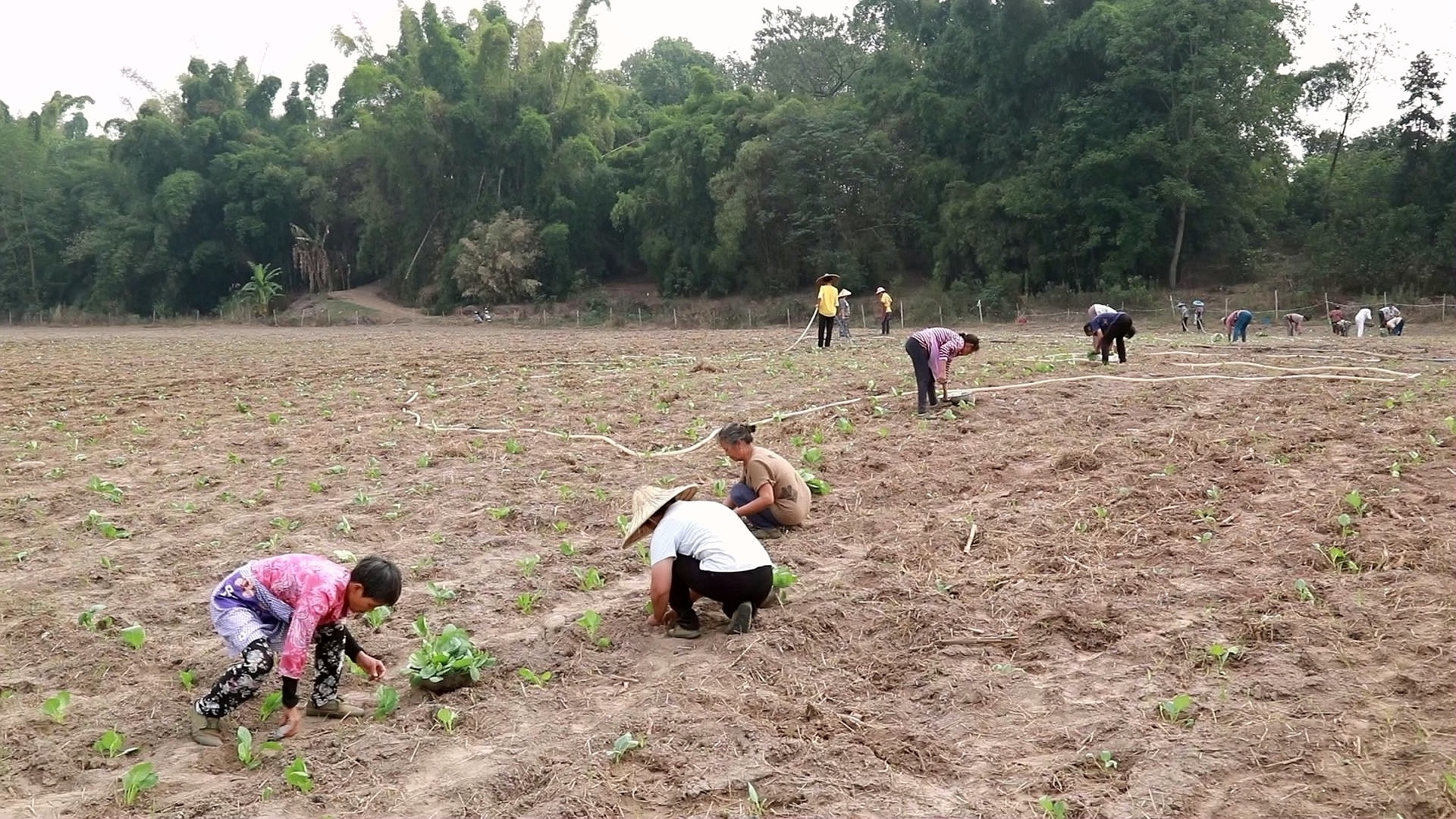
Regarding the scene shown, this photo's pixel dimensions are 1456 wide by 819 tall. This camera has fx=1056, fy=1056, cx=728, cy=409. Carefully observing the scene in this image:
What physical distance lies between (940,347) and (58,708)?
8409mm

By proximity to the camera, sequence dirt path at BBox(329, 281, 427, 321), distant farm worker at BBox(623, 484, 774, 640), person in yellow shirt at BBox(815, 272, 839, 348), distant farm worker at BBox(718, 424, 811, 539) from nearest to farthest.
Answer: distant farm worker at BBox(623, 484, 774, 640) → distant farm worker at BBox(718, 424, 811, 539) → person in yellow shirt at BBox(815, 272, 839, 348) → dirt path at BBox(329, 281, 427, 321)

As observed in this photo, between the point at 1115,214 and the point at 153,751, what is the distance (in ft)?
Answer: 117

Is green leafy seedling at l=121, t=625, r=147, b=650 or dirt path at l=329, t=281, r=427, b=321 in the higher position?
dirt path at l=329, t=281, r=427, b=321

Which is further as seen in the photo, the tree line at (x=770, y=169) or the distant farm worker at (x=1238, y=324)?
the tree line at (x=770, y=169)

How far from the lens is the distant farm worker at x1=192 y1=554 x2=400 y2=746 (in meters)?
4.36

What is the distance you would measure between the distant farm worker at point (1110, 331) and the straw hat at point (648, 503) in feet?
34.4

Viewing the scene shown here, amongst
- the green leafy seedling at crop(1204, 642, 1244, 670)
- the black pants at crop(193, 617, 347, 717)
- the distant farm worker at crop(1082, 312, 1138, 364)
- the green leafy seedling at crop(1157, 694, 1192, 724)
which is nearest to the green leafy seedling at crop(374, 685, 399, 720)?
the black pants at crop(193, 617, 347, 717)

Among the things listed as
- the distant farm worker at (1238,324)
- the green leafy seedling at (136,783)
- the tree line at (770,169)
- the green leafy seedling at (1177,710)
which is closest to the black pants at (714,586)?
the green leafy seedling at (1177,710)

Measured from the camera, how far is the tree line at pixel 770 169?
1307 inches

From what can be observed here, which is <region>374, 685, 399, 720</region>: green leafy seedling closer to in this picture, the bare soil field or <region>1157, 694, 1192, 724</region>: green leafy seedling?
the bare soil field

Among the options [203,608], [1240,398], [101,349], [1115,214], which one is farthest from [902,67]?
[203,608]

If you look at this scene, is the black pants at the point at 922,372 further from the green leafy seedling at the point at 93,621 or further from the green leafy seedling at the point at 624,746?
the green leafy seedling at the point at 93,621

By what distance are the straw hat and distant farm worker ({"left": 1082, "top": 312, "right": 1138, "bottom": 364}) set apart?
10479 mm

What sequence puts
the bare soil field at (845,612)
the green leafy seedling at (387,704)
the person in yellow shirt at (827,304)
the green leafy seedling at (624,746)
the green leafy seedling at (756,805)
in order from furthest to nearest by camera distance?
the person in yellow shirt at (827,304)
the green leafy seedling at (387,704)
the green leafy seedling at (624,746)
the bare soil field at (845,612)
the green leafy seedling at (756,805)
